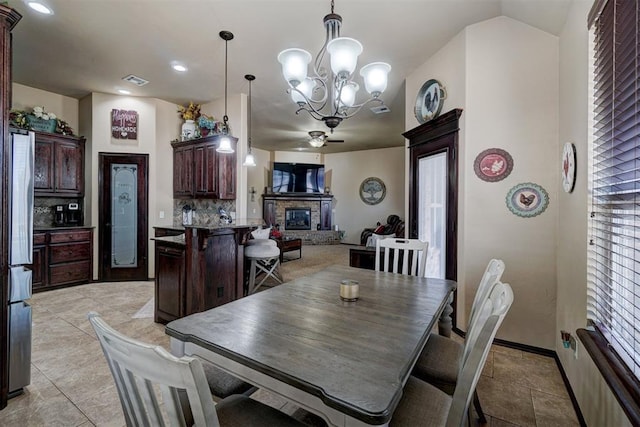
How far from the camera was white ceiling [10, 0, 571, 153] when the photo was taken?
2.64 metres

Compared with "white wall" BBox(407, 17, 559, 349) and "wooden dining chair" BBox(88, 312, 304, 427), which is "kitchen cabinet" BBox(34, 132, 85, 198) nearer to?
"wooden dining chair" BBox(88, 312, 304, 427)

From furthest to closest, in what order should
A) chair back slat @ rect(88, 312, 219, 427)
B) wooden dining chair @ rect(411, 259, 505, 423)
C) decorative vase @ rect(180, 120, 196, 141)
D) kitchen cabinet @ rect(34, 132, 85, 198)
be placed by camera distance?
decorative vase @ rect(180, 120, 196, 141), kitchen cabinet @ rect(34, 132, 85, 198), wooden dining chair @ rect(411, 259, 505, 423), chair back slat @ rect(88, 312, 219, 427)

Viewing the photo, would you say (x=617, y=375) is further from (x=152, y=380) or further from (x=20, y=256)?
(x=20, y=256)

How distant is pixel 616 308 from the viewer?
1.44 metres

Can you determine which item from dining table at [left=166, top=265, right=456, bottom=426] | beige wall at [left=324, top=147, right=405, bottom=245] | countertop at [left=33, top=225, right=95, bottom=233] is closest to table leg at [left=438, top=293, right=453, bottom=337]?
dining table at [left=166, top=265, right=456, bottom=426]

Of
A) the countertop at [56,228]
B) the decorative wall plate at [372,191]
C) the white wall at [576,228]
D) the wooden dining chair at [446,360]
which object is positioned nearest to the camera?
the wooden dining chair at [446,360]

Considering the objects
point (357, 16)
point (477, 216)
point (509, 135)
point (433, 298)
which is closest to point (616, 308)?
point (433, 298)

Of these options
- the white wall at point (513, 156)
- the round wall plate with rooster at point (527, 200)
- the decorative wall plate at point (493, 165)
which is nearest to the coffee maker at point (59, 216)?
the white wall at point (513, 156)

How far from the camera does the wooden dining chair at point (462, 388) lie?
94cm

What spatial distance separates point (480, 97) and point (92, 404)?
3.92 m

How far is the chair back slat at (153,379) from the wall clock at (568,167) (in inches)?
101

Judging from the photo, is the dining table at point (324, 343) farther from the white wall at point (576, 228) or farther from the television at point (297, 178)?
the television at point (297, 178)

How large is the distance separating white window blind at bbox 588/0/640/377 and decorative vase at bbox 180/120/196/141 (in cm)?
514

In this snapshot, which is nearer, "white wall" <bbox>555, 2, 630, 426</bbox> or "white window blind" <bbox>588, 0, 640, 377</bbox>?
"white window blind" <bbox>588, 0, 640, 377</bbox>
